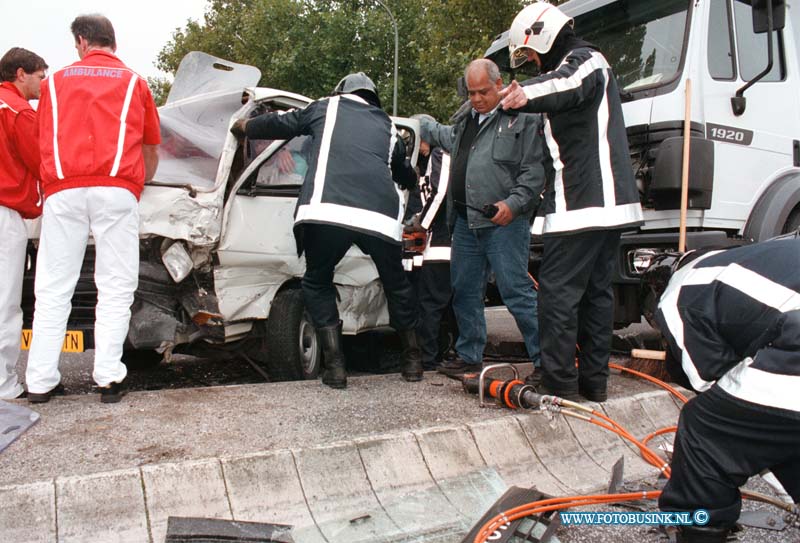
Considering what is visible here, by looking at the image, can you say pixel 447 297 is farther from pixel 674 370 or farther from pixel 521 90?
pixel 674 370

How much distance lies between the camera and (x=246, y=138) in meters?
4.27

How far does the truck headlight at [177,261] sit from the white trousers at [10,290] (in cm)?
73

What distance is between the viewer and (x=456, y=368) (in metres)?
4.41

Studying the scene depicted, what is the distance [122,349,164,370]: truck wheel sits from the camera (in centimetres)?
500

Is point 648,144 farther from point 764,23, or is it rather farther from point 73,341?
point 73,341

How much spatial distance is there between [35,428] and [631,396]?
304 cm

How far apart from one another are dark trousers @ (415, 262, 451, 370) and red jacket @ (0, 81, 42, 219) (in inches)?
93.3

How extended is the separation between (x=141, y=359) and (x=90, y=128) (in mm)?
2229

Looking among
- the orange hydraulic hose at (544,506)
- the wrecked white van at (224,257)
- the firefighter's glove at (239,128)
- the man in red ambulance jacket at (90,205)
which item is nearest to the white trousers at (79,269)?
the man in red ambulance jacket at (90,205)

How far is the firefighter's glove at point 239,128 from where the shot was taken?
13.2 ft

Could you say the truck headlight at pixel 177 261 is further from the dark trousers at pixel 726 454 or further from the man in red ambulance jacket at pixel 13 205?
the dark trousers at pixel 726 454

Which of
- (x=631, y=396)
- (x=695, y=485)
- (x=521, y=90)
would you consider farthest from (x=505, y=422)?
(x=521, y=90)

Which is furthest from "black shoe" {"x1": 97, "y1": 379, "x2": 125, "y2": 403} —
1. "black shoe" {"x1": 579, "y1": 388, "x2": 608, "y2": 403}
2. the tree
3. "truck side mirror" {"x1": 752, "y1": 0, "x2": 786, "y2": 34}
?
the tree

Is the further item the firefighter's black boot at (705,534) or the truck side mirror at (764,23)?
the truck side mirror at (764,23)
